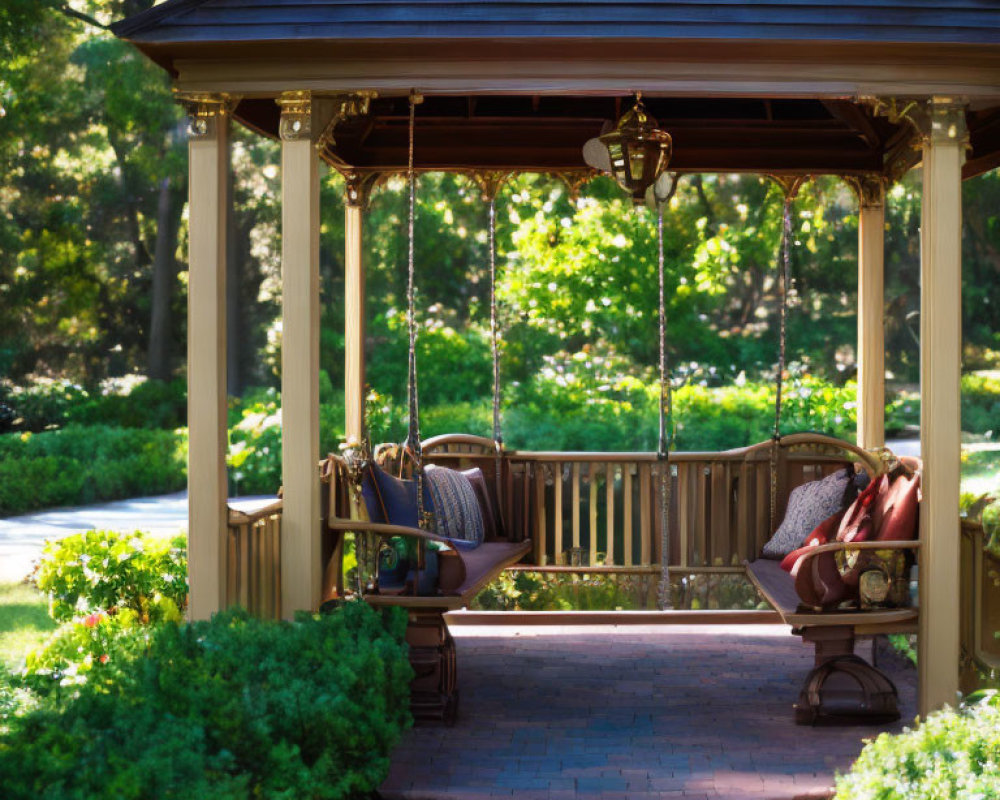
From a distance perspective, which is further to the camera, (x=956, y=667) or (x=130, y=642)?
(x=956, y=667)

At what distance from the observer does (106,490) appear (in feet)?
57.2

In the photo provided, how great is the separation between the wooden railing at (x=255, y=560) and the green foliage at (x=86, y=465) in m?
11.2

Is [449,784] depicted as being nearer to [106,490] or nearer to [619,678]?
[619,678]

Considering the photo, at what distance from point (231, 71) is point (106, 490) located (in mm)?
12625

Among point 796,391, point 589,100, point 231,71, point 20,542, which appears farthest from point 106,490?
point 231,71

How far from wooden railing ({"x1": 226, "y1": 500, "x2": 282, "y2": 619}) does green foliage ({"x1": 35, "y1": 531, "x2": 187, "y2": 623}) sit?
1092 millimetres

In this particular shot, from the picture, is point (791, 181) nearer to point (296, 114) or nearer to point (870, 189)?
point (870, 189)

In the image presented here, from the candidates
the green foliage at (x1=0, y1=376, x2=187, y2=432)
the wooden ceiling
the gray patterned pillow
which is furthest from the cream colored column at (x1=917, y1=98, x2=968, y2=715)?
the green foliage at (x1=0, y1=376, x2=187, y2=432)

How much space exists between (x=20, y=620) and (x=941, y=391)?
731 cm

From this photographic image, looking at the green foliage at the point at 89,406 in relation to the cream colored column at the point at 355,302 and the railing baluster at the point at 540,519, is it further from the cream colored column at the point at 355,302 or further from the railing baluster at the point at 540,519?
the railing baluster at the point at 540,519

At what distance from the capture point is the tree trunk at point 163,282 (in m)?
20.2

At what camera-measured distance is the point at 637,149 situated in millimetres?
6789

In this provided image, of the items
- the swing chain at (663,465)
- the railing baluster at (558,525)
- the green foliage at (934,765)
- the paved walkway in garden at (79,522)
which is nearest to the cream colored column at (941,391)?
the swing chain at (663,465)

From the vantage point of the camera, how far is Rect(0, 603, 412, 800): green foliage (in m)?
3.42
